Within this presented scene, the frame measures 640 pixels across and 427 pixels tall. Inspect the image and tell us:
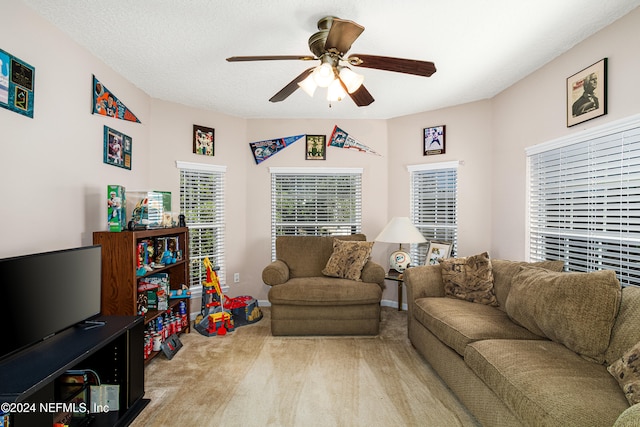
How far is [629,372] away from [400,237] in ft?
7.73

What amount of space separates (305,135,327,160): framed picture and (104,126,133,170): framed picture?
2.10 metres

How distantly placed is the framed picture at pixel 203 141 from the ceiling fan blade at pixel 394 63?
260cm

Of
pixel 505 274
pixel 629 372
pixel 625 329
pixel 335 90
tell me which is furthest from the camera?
pixel 505 274

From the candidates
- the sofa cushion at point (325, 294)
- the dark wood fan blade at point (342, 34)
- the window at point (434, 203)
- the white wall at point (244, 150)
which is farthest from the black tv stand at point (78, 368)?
the window at point (434, 203)

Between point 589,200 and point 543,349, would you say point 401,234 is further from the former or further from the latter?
point 543,349

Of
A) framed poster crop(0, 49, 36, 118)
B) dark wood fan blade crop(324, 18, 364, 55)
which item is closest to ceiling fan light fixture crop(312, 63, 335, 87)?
dark wood fan blade crop(324, 18, 364, 55)

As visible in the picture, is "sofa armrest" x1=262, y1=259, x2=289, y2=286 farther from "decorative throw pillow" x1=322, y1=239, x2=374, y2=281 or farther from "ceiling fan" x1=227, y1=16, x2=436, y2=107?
"ceiling fan" x1=227, y1=16, x2=436, y2=107

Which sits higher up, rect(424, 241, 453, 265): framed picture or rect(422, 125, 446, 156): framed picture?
rect(422, 125, 446, 156): framed picture

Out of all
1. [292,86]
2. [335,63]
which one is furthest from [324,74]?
[292,86]

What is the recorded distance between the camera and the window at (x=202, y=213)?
395cm

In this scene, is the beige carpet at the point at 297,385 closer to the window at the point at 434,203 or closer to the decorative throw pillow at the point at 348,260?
the decorative throw pillow at the point at 348,260

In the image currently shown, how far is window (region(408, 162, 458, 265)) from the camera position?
3957mm

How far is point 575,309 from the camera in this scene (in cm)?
181

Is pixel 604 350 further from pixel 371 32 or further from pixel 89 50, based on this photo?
pixel 89 50
